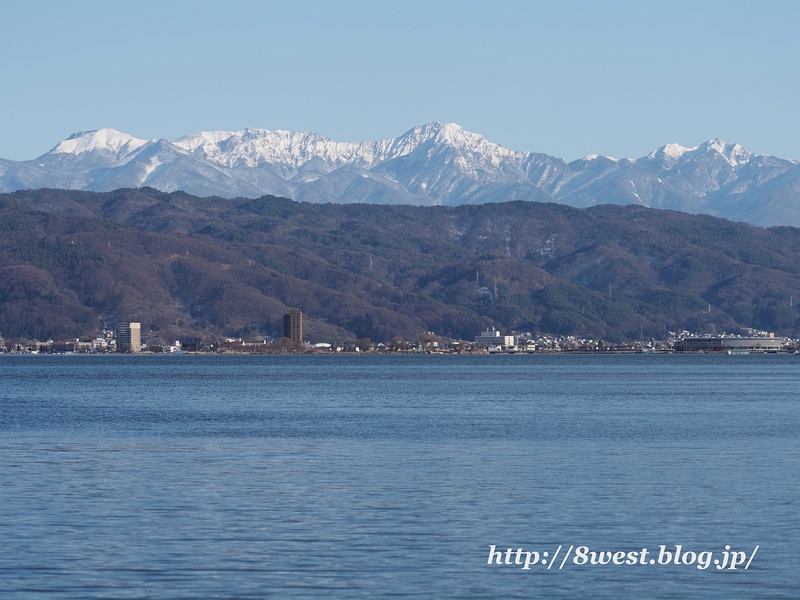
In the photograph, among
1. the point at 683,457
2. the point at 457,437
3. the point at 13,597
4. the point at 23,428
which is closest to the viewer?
the point at 13,597

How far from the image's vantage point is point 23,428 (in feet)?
217

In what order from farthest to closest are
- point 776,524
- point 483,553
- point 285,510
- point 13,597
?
point 285,510
point 776,524
point 483,553
point 13,597

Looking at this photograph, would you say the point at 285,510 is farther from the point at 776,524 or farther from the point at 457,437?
the point at 457,437

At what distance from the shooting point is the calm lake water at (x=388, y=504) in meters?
25.9

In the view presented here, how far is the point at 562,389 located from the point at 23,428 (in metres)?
64.7

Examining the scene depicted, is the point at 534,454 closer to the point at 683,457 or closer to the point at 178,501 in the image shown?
the point at 683,457

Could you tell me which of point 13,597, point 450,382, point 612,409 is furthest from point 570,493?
point 450,382

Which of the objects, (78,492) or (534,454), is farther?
(534,454)

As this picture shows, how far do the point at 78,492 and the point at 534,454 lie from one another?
770 inches

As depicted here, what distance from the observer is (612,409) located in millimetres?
82812

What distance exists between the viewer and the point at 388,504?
35.3 m

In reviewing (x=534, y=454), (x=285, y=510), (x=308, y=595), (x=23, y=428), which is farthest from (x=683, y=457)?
(x=23, y=428)

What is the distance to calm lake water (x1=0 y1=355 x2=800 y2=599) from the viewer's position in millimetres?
25891

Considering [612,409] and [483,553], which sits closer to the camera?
[483,553]
